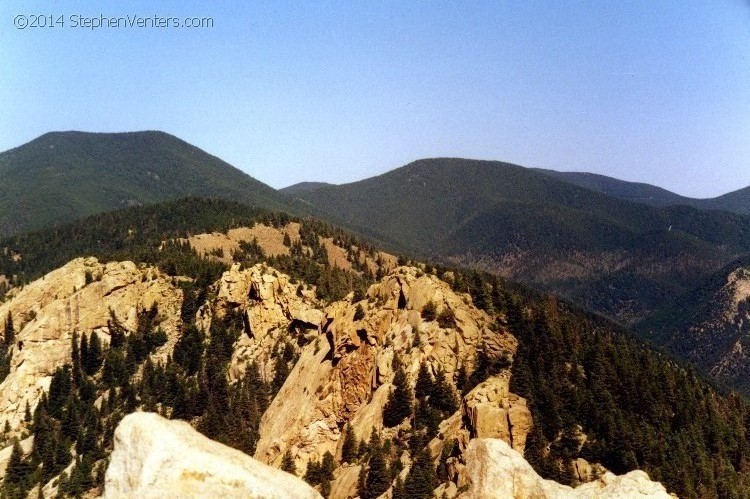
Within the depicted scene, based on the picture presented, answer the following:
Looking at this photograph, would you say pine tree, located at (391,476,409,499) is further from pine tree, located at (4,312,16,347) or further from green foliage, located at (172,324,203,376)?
pine tree, located at (4,312,16,347)

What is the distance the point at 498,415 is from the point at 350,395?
23397 mm

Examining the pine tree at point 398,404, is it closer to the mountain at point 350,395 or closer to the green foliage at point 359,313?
the mountain at point 350,395

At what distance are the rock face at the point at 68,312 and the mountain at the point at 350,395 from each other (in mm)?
368

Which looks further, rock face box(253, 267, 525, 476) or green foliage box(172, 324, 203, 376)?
green foliage box(172, 324, 203, 376)

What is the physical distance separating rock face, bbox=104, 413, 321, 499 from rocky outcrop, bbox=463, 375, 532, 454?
122 ft

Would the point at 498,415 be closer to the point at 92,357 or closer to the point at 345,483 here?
the point at 345,483

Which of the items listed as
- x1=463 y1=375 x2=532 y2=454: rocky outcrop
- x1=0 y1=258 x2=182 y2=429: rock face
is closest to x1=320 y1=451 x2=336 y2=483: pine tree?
x1=463 y1=375 x2=532 y2=454: rocky outcrop

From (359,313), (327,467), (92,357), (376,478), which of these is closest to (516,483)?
(376,478)

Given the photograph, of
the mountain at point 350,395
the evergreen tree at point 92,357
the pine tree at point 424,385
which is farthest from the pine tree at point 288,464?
the evergreen tree at point 92,357

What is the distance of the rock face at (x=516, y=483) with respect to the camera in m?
41.2

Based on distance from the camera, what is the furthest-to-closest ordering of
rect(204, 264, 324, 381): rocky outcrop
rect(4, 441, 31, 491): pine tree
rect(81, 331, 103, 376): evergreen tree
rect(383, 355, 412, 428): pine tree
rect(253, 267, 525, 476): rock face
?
rect(81, 331, 103, 376): evergreen tree → rect(204, 264, 324, 381): rocky outcrop → rect(4, 441, 31, 491): pine tree → rect(253, 267, 525, 476): rock face → rect(383, 355, 412, 428): pine tree

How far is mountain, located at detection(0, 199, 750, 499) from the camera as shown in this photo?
189ft

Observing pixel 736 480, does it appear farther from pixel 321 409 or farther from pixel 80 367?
pixel 80 367

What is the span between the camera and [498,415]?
61531 millimetres
